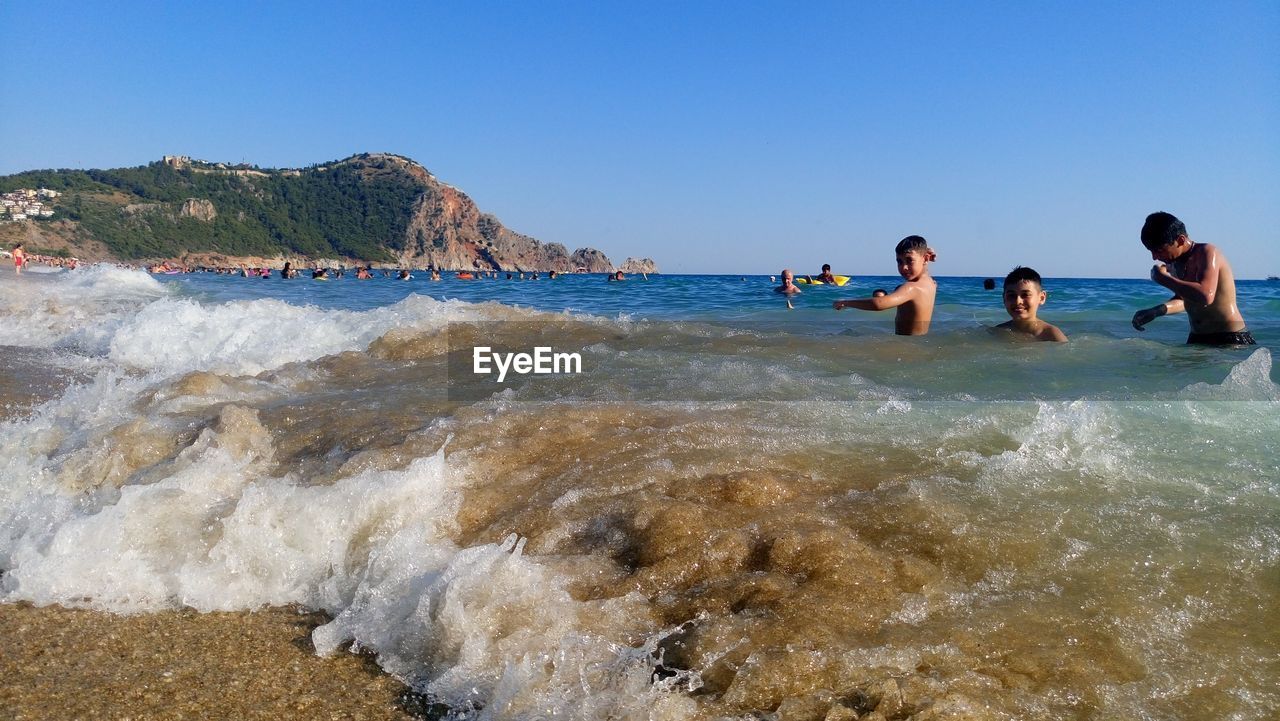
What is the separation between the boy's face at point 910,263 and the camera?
25.8 feet

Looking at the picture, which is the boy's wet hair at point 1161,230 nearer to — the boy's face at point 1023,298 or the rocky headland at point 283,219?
the boy's face at point 1023,298

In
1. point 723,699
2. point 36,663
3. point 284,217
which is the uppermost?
point 284,217

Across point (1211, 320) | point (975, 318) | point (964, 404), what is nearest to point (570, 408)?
point (964, 404)

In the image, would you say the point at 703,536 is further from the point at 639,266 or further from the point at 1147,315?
the point at 639,266

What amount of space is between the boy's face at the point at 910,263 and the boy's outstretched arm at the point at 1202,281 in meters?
1.98

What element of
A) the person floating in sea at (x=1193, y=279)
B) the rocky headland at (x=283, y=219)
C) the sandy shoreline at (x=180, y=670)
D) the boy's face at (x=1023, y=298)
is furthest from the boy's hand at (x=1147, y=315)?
the rocky headland at (x=283, y=219)

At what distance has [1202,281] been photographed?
6922mm

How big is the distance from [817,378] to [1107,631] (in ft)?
11.3

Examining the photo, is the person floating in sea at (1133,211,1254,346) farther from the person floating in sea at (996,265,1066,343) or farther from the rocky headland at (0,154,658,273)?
the rocky headland at (0,154,658,273)

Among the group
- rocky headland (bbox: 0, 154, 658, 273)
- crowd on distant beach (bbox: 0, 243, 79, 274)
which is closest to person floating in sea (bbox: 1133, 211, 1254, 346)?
crowd on distant beach (bbox: 0, 243, 79, 274)

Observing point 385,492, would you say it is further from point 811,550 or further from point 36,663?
point 811,550

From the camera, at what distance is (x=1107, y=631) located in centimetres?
200

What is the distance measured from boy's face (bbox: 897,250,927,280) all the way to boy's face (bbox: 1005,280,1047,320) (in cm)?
85

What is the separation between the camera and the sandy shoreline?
6.25 ft
